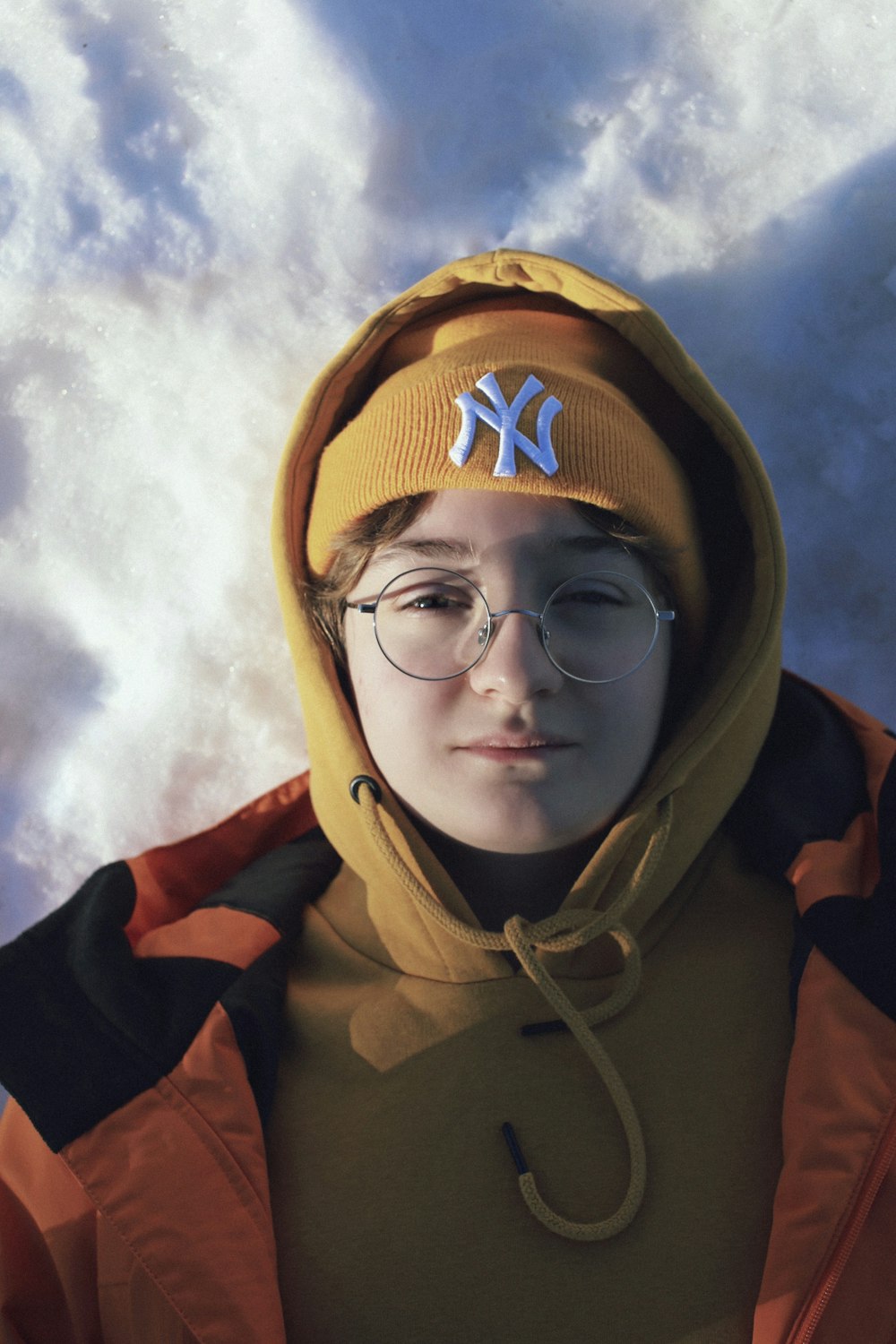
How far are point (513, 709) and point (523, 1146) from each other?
58 cm

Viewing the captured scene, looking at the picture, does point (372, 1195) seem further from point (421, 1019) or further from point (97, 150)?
point (97, 150)

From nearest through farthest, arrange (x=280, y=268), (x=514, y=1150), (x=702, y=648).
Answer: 1. (x=514, y=1150)
2. (x=702, y=648)
3. (x=280, y=268)

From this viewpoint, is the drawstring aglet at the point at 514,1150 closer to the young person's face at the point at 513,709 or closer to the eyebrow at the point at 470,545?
the young person's face at the point at 513,709

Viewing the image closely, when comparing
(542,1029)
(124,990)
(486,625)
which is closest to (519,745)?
(486,625)

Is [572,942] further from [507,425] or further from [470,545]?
[507,425]

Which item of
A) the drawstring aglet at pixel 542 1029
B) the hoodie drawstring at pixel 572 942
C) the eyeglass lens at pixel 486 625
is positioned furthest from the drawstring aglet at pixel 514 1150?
the eyeglass lens at pixel 486 625

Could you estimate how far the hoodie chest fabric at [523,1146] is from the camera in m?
1.33

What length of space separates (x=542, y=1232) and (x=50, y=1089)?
2.18 feet

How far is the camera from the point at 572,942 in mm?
1484

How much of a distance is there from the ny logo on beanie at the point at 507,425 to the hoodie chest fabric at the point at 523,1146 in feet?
2.33

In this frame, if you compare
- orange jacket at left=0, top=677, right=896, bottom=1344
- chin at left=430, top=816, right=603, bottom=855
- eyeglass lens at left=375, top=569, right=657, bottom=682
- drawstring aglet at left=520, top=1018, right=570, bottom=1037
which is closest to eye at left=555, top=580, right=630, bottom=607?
eyeglass lens at left=375, top=569, right=657, bottom=682

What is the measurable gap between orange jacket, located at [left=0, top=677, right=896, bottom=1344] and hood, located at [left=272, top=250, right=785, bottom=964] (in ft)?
0.50

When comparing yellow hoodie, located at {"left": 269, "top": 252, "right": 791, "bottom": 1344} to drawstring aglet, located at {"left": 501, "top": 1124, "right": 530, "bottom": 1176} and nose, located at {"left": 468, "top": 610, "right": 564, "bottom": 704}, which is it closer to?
drawstring aglet, located at {"left": 501, "top": 1124, "right": 530, "bottom": 1176}

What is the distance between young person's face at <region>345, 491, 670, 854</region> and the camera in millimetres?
1418
